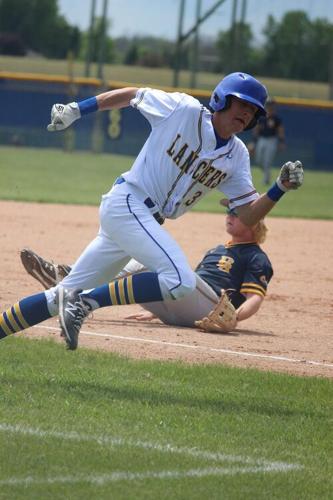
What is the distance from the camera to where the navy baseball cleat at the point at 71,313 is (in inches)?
231

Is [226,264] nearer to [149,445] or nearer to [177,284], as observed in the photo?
[177,284]

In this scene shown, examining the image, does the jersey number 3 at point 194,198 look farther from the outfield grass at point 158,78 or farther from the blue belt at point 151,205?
the outfield grass at point 158,78

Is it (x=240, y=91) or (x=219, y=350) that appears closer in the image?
(x=240, y=91)

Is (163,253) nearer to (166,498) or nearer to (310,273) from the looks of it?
(166,498)

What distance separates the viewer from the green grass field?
438 centimetres

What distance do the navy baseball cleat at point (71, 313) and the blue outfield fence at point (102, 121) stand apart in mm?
26242

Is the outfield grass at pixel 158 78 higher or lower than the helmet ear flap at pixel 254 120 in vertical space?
lower

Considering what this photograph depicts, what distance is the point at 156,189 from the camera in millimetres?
6020

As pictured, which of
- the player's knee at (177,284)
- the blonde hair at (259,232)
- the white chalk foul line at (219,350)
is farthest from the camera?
the blonde hair at (259,232)

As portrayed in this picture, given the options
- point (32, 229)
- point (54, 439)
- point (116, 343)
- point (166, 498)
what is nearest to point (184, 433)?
point (54, 439)

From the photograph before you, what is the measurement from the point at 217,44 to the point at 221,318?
1259 inches

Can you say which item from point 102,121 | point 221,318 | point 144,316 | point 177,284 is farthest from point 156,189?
point 102,121

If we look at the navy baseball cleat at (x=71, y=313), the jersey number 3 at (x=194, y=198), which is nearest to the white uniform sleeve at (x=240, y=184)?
the jersey number 3 at (x=194, y=198)

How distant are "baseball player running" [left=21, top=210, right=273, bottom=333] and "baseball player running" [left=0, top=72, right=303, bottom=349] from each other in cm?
168
